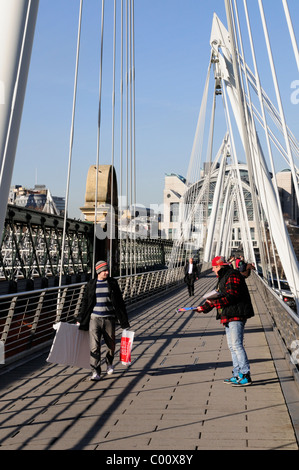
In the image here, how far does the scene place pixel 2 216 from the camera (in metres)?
5.38

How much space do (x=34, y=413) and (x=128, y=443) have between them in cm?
141

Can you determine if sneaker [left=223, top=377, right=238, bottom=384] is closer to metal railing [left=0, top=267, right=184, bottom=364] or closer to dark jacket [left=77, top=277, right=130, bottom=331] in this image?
dark jacket [left=77, top=277, right=130, bottom=331]

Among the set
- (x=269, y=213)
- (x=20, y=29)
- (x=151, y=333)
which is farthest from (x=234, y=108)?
(x=20, y=29)

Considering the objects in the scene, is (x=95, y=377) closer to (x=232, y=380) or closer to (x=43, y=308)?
(x=232, y=380)

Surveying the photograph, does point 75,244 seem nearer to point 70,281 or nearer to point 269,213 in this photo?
point 70,281

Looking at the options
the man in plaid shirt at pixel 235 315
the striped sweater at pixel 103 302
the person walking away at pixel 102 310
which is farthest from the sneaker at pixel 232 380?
the striped sweater at pixel 103 302

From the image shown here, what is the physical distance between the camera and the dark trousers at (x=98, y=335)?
739 cm

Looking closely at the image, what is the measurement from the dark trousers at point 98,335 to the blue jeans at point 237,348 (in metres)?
1.54

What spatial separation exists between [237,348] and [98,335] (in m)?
1.77

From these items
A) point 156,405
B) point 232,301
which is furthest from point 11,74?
point 232,301

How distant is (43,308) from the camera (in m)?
11.9

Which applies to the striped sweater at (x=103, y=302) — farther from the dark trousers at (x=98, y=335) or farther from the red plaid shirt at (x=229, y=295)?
the red plaid shirt at (x=229, y=295)
